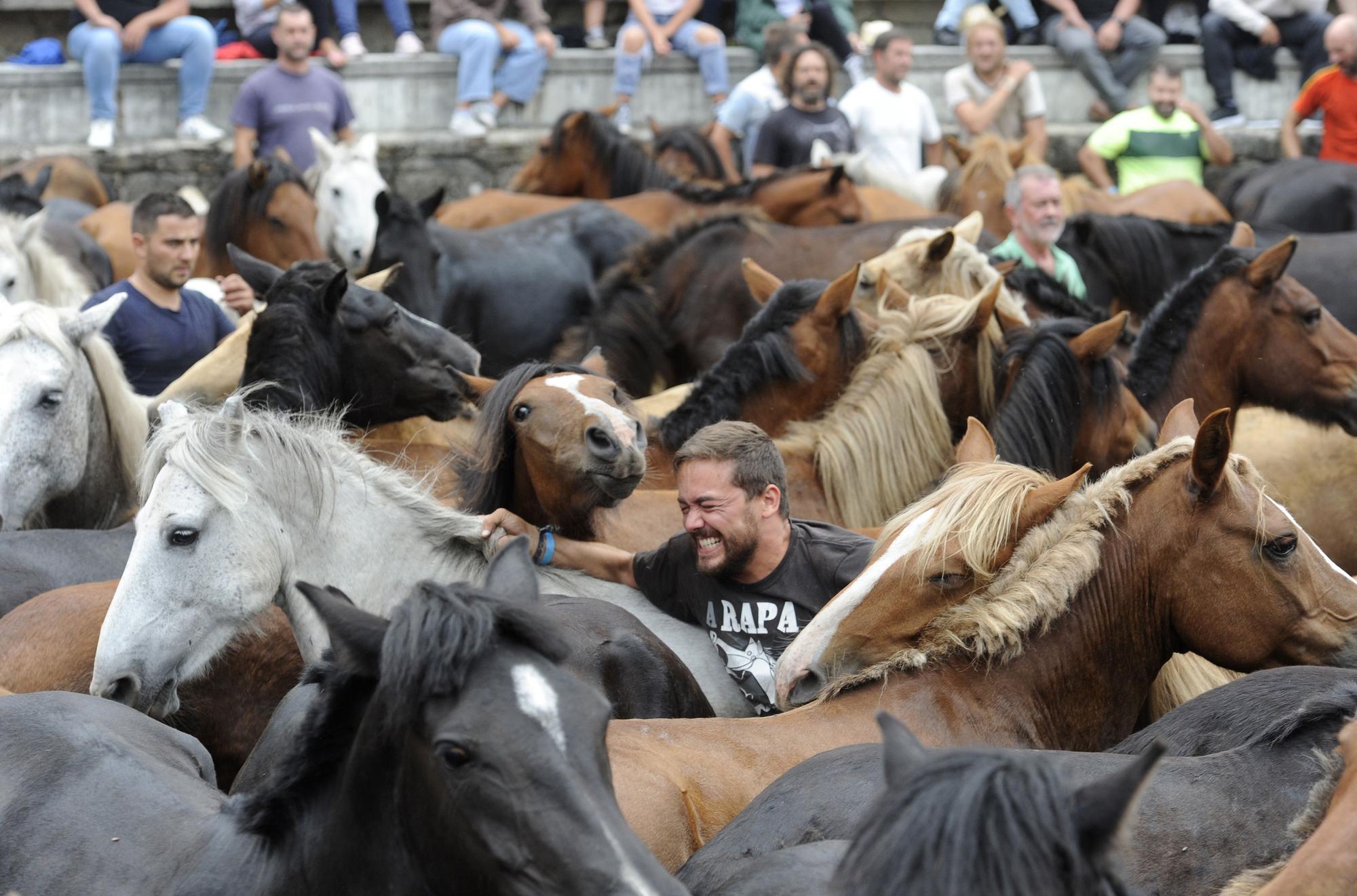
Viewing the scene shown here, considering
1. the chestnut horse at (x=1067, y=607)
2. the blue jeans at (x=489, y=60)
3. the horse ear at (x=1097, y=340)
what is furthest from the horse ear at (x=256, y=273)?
the blue jeans at (x=489, y=60)

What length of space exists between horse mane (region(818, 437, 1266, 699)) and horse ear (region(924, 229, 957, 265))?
292cm

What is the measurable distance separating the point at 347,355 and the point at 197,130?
706 centimetres

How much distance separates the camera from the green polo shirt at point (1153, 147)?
1105 centimetres

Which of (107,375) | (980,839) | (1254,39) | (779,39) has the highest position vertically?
(980,839)

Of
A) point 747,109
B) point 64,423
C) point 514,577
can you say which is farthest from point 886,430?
point 747,109

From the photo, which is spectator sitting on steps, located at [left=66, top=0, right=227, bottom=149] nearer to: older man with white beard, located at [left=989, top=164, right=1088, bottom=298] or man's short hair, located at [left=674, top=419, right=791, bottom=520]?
older man with white beard, located at [left=989, top=164, right=1088, bottom=298]

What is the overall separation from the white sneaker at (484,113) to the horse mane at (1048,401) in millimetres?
7636

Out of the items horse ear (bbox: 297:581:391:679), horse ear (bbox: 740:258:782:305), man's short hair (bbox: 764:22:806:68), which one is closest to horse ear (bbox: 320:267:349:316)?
horse ear (bbox: 740:258:782:305)

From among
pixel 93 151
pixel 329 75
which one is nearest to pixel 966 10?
pixel 329 75

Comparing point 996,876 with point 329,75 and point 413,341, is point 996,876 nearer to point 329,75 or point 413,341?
point 413,341

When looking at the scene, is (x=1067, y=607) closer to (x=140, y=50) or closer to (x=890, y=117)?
(x=890, y=117)

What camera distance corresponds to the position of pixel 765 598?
3980 mm

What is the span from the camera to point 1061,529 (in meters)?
3.54

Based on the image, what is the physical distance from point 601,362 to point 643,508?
20.4 inches
